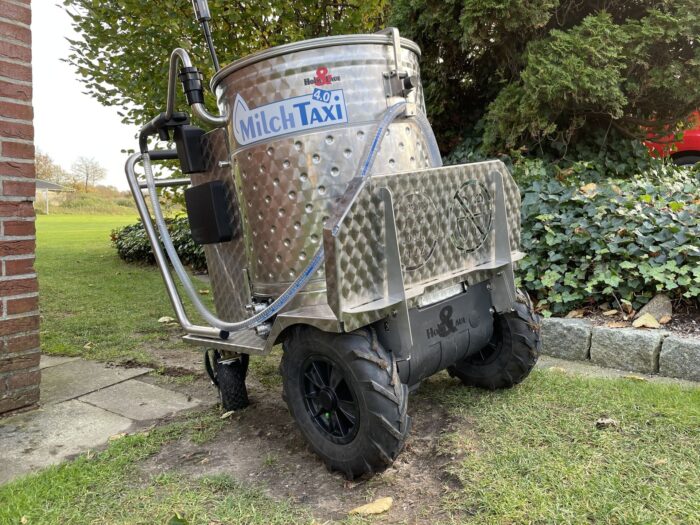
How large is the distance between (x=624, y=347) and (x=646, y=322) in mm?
234

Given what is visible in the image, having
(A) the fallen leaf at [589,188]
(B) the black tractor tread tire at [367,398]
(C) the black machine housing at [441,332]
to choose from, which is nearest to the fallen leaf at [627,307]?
(A) the fallen leaf at [589,188]

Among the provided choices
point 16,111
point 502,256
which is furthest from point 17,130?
point 502,256

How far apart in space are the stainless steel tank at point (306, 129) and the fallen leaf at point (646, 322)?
202 cm

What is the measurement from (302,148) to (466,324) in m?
1.06

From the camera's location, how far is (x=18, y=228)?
283cm

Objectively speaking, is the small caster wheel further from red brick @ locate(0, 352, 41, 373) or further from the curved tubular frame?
red brick @ locate(0, 352, 41, 373)

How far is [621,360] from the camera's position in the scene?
3.31 m

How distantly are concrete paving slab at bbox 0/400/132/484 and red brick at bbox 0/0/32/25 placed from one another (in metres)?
2.02

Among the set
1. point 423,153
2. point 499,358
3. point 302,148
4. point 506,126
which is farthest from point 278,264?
point 506,126

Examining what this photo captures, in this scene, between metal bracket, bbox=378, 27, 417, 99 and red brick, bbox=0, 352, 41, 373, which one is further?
red brick, bbox=0, 352, 41, 373

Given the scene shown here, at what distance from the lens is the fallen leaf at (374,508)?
1905 millimetres

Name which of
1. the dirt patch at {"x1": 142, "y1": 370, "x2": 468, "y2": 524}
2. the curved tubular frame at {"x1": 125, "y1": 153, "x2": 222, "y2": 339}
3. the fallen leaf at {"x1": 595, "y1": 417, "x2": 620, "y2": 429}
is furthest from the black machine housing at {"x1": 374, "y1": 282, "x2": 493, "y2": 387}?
the curved tubular frame at {"x1": 125, "y1": 153, "x2": 222, "y2": 339}

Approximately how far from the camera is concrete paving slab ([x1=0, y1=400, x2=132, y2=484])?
2383 mm

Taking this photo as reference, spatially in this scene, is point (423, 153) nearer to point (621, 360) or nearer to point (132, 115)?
point (621, 360)
